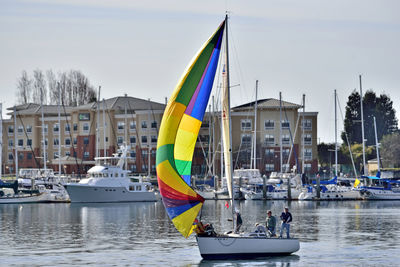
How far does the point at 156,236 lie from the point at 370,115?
92.5m

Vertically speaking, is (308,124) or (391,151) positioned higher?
(308,124)

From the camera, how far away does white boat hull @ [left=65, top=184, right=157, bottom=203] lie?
89312 mm

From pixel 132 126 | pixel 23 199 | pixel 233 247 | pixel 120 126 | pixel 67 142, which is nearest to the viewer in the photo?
pixel 233 247

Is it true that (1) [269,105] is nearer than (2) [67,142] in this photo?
Yes

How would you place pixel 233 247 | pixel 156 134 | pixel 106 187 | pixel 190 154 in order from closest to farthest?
pixel 233 247, pixel 190 154, pixel 106 187, pixel 156 134

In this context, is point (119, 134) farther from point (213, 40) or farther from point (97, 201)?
point (213, 40)

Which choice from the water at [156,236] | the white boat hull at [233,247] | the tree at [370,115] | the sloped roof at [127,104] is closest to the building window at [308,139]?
the tree at [370,115]

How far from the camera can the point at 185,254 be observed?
129 feet

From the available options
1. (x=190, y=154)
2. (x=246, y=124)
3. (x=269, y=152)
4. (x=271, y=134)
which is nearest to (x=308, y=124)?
(x=271, y=134)

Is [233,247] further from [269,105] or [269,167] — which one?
[269,105]

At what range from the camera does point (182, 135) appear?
35312 millimetres

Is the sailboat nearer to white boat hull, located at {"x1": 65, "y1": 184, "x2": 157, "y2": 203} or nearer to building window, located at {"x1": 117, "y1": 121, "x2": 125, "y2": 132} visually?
white boat hull, located at {"x1": 65, "y1": 184, "x2": 157, "y2": 203}

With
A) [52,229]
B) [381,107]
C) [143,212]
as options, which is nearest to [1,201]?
[143,212]

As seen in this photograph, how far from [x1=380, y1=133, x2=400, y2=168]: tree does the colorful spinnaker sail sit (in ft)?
297
